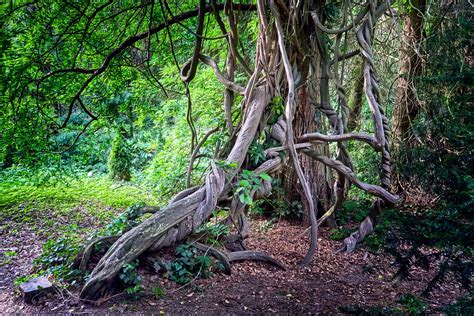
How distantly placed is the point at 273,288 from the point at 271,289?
0.09 ft

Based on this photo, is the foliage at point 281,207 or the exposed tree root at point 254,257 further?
the foliage at point 281,207

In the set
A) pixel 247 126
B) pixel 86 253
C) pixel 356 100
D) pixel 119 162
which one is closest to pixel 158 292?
pixel 86 253

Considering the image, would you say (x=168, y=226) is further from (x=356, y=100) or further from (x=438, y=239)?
(x=356, y=100)

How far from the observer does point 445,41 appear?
12.1ft

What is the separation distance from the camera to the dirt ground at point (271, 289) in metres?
2.26

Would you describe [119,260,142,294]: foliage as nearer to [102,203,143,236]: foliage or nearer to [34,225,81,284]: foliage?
[34,225,81,284]: foliage

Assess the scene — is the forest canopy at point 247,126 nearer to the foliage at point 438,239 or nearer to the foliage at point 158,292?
the foliage at point 438,239

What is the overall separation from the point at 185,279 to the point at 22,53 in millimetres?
2379

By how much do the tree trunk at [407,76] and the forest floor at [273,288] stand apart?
1.95 meters

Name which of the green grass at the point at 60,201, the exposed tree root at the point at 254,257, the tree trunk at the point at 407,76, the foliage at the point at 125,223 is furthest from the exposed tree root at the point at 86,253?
the tree trunk at the point at 407,76

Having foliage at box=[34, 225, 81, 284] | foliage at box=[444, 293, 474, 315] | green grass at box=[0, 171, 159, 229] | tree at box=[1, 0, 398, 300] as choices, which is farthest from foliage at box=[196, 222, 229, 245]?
green grass at box=[0, 171, 159, 229]

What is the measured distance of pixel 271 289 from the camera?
2.66m

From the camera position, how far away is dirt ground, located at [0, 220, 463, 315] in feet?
7.41

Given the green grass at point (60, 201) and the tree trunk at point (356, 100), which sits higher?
the tree trunk at point (356, 100)
